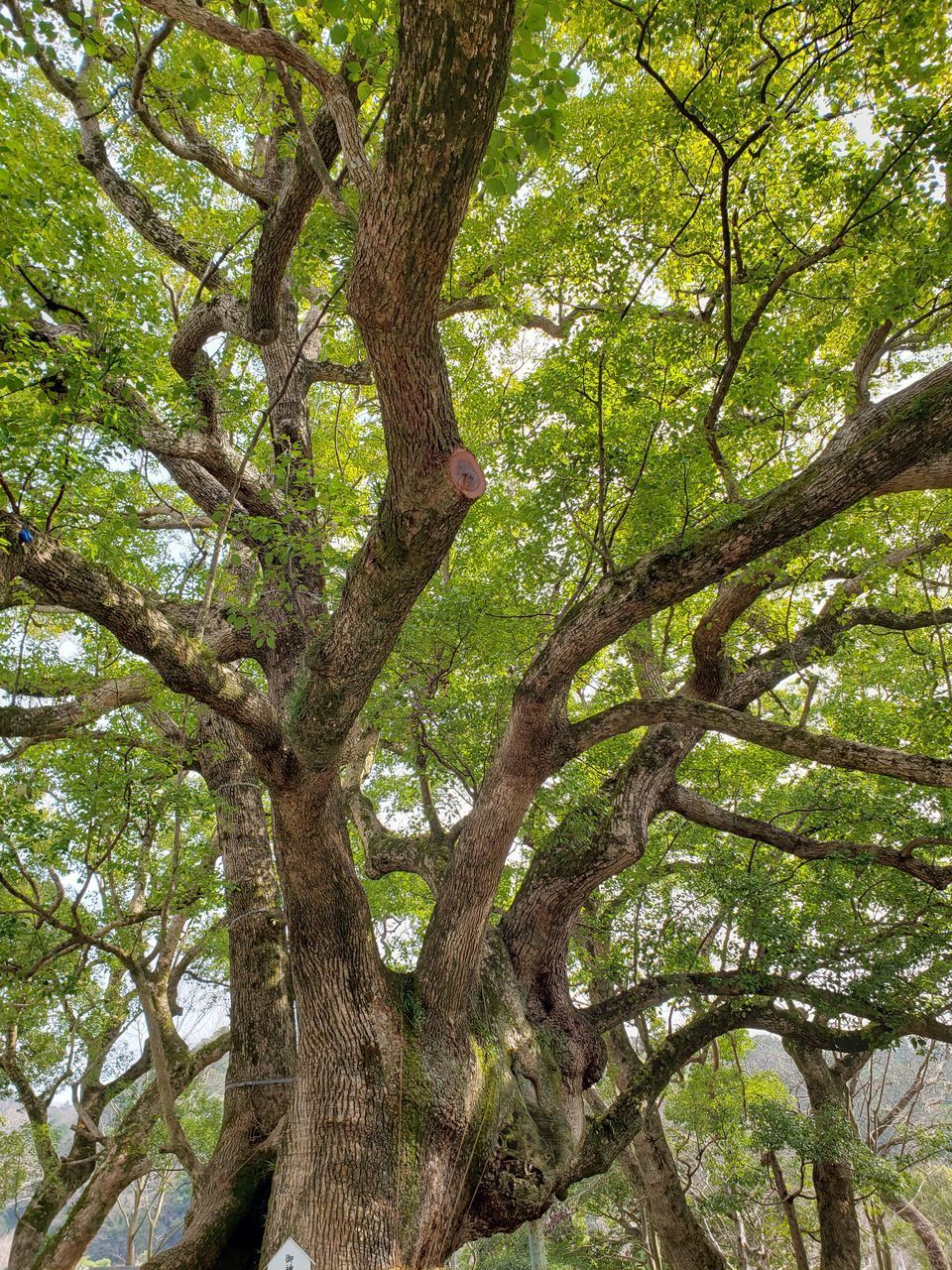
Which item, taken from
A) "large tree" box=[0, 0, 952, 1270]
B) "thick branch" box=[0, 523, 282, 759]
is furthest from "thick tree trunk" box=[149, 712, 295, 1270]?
"thick branch" box=[0, 523, 282, 759]

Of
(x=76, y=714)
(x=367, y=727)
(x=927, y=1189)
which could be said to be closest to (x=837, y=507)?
(x=367, y=727)

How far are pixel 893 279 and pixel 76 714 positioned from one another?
22.1 ft

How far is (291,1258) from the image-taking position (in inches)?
129

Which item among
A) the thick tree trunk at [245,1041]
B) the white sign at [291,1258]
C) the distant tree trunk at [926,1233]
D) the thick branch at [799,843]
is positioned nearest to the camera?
the white sign at [291,1258]

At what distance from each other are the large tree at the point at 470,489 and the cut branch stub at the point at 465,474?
0.7 inches

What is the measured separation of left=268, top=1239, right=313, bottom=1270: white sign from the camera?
3.25 metres

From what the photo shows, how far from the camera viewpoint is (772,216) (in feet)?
16.1

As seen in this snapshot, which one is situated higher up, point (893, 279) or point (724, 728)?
point (893, 279)

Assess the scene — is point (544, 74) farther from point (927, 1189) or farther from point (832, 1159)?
point (927, 1189)

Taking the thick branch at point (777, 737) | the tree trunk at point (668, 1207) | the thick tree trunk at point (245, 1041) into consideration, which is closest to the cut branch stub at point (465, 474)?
the thick branch at point (777, 737)

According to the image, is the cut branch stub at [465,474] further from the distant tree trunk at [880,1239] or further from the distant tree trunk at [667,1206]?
the distant tree trunk at [880,1239]

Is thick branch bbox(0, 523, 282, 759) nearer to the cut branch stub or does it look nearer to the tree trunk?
the cut branch stub

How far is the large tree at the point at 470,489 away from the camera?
291 centimetres

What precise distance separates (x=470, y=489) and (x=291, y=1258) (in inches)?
150
